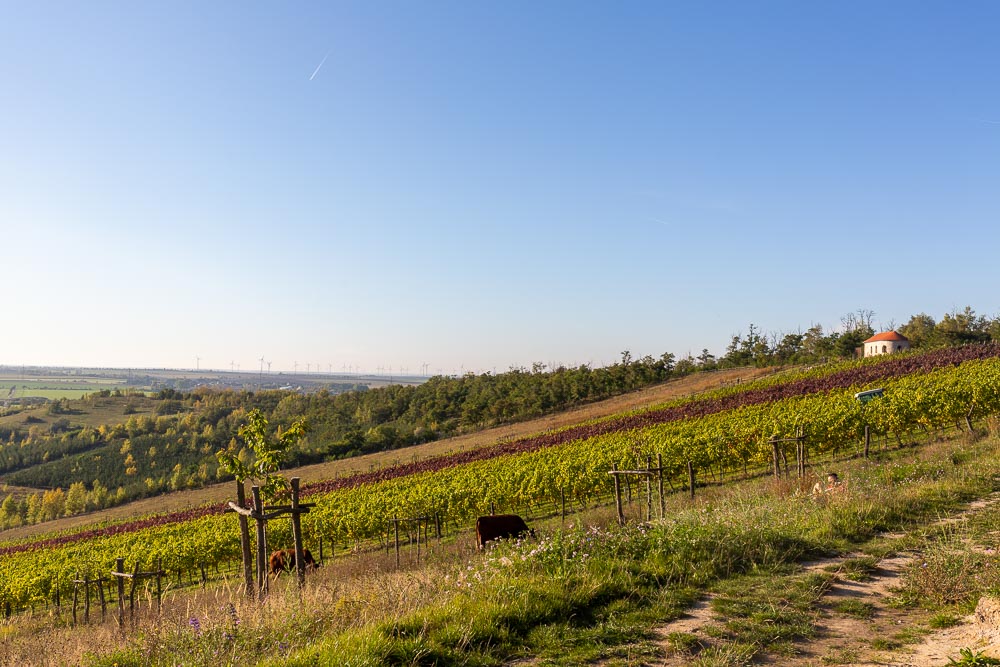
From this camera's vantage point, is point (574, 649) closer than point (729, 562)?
Yes

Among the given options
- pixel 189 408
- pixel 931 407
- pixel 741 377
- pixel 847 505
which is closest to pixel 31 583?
pixel 847 505

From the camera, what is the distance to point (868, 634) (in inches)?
221

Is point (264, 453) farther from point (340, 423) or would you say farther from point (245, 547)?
point (340, 423)

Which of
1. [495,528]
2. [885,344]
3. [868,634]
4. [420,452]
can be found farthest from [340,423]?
[868,634]

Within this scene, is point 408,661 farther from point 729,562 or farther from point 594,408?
point 594,408

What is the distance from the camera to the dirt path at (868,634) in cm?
507

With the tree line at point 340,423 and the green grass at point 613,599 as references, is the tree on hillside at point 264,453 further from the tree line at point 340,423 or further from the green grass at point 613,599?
the tree line at point 340,423

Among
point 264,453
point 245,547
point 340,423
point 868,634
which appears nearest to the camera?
point 868,634

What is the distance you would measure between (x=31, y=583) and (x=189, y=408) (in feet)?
497

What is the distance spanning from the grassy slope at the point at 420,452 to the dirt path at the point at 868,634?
5143cm

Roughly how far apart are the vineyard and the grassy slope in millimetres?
17988

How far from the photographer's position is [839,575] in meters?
7.20

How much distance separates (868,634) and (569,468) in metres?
21.4

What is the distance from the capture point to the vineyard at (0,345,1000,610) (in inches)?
988
